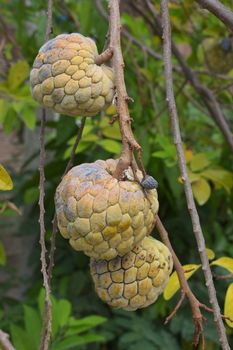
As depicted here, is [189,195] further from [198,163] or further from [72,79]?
[198,163]

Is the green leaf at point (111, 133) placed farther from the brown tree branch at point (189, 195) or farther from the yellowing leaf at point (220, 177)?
the brown tree branch at point (189, 195)

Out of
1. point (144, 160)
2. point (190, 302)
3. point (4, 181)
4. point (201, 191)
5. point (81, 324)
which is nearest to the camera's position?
point (190, 302)

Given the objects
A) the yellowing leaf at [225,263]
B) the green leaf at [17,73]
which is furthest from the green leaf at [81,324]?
the yellowing leaf at [225,263]

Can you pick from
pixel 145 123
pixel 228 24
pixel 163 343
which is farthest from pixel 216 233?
pixel 228 24

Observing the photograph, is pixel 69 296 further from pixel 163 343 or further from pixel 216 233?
pixel 216 233

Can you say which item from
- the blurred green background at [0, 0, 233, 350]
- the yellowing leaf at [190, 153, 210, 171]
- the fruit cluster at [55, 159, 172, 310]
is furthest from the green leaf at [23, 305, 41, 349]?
the fruit cluster at [55, 159, 172, 310]

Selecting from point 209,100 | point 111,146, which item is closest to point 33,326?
point 111,146

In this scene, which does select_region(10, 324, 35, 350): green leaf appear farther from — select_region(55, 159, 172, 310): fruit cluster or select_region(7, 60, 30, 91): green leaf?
select_region(55, 159, 172, 310): fruit cluster
